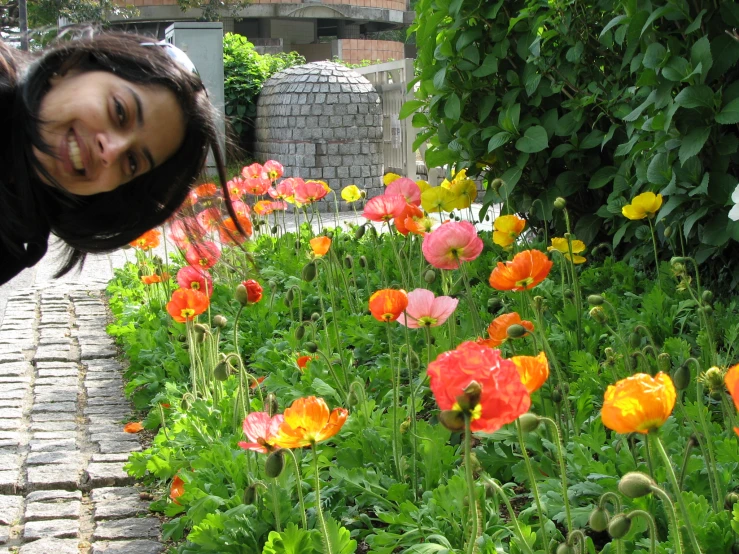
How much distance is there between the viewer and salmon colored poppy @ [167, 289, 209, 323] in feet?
9.39

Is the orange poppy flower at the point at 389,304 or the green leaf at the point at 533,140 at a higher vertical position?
the green leaf at the point at 533,140

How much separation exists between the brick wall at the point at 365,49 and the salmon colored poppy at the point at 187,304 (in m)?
28.6

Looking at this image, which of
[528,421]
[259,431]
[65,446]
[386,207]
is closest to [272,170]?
[386,207]

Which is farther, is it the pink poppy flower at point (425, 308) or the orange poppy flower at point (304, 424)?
the pink poppy flower at point (425, 308)

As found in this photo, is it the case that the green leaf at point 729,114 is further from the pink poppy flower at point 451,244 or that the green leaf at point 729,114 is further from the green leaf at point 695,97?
the pink poppy flower at point 451,244

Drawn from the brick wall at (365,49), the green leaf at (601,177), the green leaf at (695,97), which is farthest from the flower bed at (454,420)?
the brick wall at (365,49)

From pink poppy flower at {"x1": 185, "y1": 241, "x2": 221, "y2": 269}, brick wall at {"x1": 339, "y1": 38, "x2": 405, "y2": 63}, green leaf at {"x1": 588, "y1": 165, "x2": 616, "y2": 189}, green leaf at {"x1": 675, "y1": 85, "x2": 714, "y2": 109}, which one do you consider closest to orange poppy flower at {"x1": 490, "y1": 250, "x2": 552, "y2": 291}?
pink poppy flower at {"x1": 185, "y1": 241, "x2": 221, "y2": 269}

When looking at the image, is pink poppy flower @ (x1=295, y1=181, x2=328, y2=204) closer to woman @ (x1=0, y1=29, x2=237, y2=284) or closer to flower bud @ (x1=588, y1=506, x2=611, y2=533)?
woman @ (x1=0, y1=29, x2=237, y2=284)

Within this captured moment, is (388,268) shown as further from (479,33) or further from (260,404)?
(260,404)

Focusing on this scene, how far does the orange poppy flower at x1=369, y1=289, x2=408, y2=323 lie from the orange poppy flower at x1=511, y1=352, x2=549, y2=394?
82cm

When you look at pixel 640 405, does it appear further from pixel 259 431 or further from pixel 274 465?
pixel 259 431

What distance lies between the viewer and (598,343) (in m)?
3.19

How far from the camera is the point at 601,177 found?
14.0ft

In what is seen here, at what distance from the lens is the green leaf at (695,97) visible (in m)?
3.11
